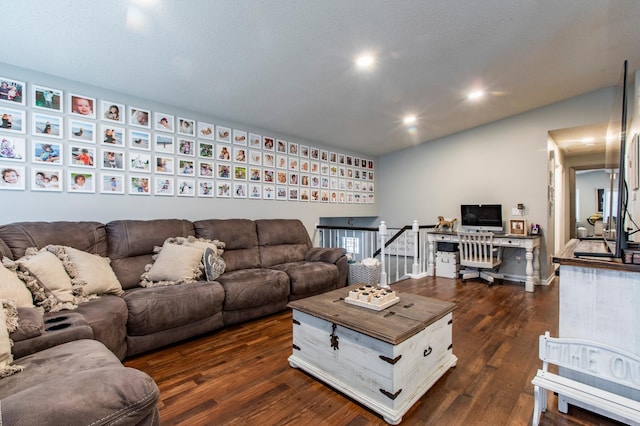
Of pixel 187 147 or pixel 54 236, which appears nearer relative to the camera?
pixel 54 236

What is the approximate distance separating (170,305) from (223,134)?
7.65 ft

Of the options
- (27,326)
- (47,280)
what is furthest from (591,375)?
(47,280)

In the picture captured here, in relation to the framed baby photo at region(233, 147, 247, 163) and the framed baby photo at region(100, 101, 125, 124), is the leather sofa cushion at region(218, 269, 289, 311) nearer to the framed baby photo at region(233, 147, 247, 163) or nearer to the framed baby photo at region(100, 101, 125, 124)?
the framed baby photo at region(233, 147, 247, 163)

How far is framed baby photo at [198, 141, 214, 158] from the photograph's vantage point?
3576 mm

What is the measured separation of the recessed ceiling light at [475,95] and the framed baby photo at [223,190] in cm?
332

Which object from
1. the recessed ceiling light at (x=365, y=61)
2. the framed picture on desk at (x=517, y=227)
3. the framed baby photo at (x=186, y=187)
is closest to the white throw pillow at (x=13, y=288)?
the framed baby photo at (x=186, y=187)

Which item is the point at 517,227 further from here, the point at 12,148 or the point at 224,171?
the point at 12,148

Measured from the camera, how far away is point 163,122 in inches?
129

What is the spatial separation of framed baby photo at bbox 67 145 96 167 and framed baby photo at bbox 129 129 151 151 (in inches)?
14.0

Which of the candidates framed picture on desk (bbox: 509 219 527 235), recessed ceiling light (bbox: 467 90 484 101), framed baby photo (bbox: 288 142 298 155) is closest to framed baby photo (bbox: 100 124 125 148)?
framed baby photo (bbox: 288 142 298 155)

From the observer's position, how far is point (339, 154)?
17.8 ft

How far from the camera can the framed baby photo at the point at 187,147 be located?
11.2ft

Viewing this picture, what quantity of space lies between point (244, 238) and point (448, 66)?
292 centimetres

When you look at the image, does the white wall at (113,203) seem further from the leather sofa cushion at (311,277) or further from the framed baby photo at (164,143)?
the leather sofa cushion at (311,277)
